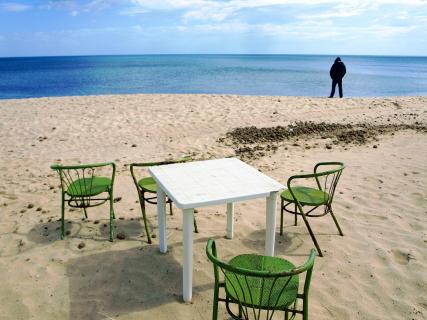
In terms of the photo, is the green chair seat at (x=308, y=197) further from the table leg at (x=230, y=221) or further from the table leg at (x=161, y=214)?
the table leg at (x=161, y=214)

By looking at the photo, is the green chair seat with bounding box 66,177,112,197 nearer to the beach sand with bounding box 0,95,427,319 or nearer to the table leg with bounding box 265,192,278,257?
the beach sand with bounding box 0,95,427,319

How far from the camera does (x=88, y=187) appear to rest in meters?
4.21

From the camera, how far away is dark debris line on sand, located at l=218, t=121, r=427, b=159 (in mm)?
7754

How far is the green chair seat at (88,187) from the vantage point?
13.1 feet

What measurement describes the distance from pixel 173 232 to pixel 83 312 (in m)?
1.48

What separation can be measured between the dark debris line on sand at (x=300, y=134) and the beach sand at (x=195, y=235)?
87 millimetres

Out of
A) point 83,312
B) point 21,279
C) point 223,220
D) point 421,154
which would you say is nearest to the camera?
point 83,312

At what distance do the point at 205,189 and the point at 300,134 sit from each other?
5929 mm

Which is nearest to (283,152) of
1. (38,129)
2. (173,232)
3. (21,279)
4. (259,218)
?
(259,218)

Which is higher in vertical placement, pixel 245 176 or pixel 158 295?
pixel 245 176

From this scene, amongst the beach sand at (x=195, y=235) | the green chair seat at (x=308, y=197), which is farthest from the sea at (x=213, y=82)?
the green chair seat at (x=308, y=197)

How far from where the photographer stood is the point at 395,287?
127 inches

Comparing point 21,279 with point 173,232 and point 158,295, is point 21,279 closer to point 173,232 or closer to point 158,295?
point 158,295

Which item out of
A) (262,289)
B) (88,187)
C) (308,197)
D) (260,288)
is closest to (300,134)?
(308,197)
